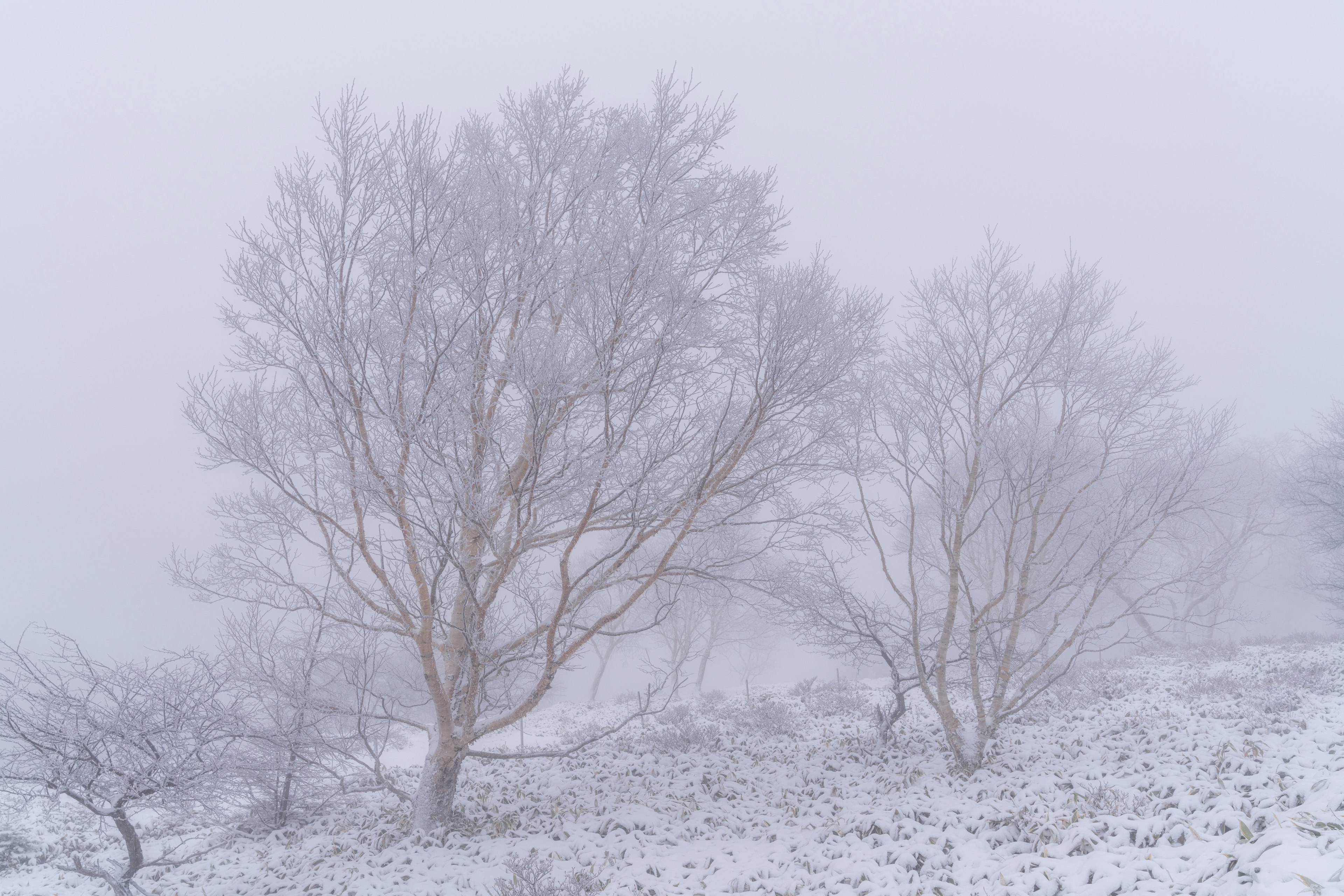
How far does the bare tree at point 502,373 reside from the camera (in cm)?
558

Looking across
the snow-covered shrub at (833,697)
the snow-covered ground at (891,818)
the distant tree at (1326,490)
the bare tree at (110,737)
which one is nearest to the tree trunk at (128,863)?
the bare tree at (110,737)

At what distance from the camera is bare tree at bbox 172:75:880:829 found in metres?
5.58

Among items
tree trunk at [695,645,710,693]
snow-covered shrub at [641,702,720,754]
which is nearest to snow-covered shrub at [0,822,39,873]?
snow-covered shrub at [641,702,720,754]

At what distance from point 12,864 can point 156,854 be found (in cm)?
148

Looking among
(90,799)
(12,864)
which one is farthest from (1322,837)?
(12,864)

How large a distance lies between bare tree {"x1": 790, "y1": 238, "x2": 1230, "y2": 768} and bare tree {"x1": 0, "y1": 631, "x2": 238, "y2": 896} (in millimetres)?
6966

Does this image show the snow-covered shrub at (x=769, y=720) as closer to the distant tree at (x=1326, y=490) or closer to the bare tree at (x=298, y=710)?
the bare tree at (x=298, y=710)

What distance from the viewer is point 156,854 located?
7.72m

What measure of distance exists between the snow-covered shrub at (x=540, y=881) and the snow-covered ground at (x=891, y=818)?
0.05m

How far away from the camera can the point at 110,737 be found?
17.4ft

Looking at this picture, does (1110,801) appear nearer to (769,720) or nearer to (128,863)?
(769,720)

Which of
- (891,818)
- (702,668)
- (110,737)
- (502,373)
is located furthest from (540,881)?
(702,668)

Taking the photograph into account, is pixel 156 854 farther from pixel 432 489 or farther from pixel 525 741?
pixel 525 741

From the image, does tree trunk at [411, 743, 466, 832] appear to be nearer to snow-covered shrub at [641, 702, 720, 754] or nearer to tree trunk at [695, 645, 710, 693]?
snow-covered shrub at [641, 702, 720, 754]
